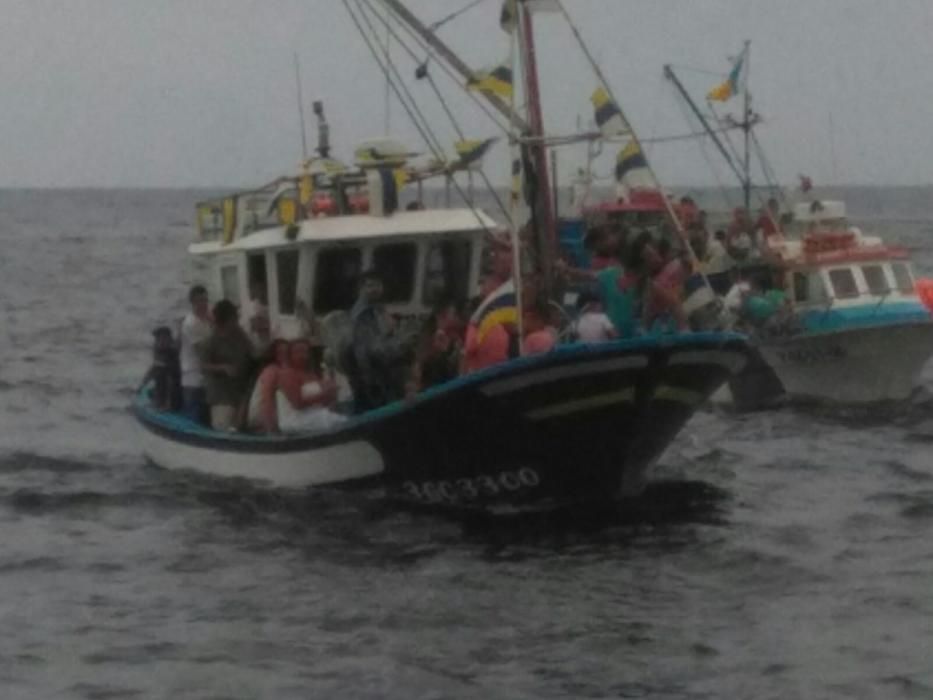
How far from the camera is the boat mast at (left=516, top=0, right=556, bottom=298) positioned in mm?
21703

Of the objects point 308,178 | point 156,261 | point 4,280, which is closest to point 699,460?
point 308,178

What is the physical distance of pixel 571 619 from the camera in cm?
1764

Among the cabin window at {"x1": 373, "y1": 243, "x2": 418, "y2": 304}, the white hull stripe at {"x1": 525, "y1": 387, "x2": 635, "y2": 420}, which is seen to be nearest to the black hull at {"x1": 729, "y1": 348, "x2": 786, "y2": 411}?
the cabin window at {"x1": 373, "y1": 243, "x2": 418, "y2": 304}

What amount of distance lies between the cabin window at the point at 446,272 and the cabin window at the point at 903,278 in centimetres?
1040

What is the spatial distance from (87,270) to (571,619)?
78345 mm

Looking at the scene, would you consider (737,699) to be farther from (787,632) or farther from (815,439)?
(815,439)

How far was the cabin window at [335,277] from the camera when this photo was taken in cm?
2344

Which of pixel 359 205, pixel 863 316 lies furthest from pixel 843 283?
pixel 359 205

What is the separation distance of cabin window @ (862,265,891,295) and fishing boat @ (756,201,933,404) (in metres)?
0.01

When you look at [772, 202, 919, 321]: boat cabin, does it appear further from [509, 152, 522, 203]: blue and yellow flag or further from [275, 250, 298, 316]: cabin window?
[509, 152, 522, 203]: blue and yellow flag

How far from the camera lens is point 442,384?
20625mm

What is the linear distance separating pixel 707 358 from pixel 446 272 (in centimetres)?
412

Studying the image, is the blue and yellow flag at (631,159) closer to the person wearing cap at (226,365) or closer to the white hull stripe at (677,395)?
the white hull stripe at (677,395)

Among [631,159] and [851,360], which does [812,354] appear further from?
[631,159]
